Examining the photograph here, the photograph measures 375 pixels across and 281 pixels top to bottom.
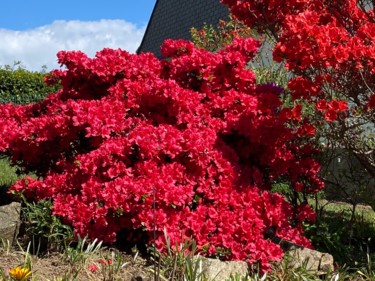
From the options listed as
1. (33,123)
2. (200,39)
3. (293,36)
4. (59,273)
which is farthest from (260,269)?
(200,39)

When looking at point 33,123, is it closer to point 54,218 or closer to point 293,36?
point 54,218

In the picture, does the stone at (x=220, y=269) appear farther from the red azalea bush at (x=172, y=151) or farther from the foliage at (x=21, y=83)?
the foliage at (x=21, y=83)

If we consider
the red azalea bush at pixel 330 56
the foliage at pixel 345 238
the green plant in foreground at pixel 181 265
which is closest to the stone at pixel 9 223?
the green plant in foreground at pixel 181 265

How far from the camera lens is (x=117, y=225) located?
5242 millimetres

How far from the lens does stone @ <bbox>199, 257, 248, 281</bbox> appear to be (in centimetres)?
454

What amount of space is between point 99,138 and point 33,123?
841 millimetres

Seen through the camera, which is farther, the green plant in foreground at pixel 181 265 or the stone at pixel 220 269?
the stone at pixel 220 269

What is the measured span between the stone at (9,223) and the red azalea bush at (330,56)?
271 cm

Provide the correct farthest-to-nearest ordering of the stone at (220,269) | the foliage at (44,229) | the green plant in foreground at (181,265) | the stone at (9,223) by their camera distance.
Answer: the stone at (9,223)
the foliage at (44,229)
the stone at (220,269)
the green plant in foreground at (181,265)

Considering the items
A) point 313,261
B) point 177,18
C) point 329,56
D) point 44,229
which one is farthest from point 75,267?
point 177,18

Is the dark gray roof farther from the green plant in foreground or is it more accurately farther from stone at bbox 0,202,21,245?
the green plant in foreground

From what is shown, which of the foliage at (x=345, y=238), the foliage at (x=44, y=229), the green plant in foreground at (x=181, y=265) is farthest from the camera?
the foliage at (x=345, y=238)

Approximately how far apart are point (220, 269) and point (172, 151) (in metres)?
1.13

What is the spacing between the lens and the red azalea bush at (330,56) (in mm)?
5094
